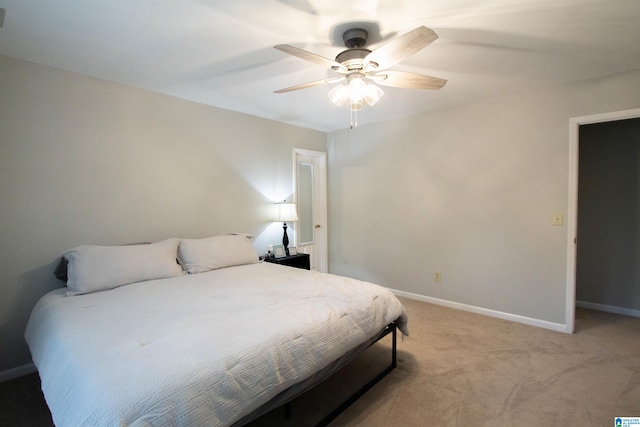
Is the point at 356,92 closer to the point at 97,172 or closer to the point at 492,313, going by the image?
the point at 97,172

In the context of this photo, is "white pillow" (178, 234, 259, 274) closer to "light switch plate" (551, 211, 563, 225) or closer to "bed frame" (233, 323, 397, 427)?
"bed frame" (233, 323, 397, 427)

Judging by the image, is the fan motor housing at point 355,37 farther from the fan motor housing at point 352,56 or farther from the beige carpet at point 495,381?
the beige carpet at point 495,381

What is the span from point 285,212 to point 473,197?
224cm

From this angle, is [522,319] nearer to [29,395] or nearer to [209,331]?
[209,331]

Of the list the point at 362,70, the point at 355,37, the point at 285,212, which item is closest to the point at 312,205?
the point at 285,212

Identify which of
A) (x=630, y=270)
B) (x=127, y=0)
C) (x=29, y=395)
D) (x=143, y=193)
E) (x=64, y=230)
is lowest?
(x=29, y=395)

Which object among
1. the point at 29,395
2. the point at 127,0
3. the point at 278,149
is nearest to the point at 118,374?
the point at 29,395

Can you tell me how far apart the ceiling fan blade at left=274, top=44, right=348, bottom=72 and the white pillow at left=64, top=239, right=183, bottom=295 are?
6.40ft

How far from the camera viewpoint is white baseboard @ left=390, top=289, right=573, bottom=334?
9.74ft

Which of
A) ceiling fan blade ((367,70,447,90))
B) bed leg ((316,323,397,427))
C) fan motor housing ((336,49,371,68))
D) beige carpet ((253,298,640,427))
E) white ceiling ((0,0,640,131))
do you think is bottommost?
beige carpet ((253,298,640,427))

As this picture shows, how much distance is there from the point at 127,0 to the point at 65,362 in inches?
71.2

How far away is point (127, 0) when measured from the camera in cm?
162

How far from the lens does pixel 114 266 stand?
231 centimetres

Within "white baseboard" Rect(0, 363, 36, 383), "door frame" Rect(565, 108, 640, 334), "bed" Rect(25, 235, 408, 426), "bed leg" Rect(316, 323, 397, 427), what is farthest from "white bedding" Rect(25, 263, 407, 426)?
"door frame" Rect(565, 108, 640, 334)
